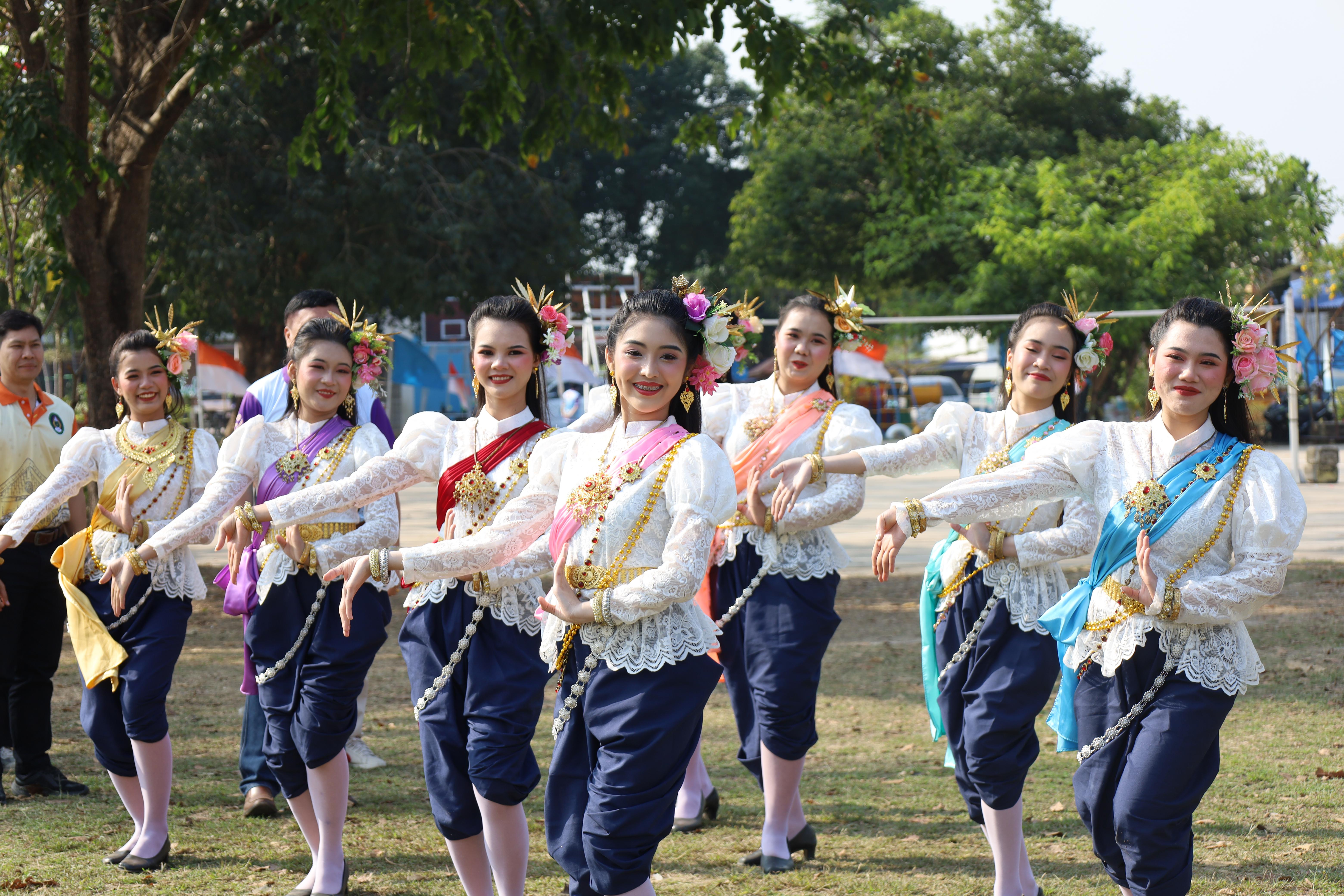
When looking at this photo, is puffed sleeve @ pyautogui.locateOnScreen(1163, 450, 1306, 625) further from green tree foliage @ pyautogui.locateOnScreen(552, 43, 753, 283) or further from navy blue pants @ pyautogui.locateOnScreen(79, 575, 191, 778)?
green tree foliage @ pyautogui.locateOnScreen(552, 43, 753, 283)

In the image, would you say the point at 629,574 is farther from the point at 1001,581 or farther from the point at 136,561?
the point at 136,561

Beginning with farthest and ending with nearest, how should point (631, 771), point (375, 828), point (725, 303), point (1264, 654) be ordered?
point (1264, 654)
point (375, 828)
point (725, 303)
point (631, 771)

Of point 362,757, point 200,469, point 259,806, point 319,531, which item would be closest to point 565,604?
point 319,531

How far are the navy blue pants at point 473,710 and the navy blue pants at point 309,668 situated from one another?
0.48 metres

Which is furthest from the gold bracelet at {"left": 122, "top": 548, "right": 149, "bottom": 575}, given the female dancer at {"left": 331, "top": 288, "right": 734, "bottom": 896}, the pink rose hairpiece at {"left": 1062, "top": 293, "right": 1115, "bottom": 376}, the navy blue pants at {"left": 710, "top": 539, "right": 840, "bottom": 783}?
the pink rose hairpiece at {"left": 1062, "top": 293, "right": 1115, "bottom": 376}

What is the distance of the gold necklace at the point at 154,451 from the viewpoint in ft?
16.5

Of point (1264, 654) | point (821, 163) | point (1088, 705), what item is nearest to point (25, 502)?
point (1088, 705)

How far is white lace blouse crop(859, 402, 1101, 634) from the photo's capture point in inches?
171

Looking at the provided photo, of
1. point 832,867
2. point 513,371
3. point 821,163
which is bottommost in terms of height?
point 832,867

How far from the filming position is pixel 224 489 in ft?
15.4

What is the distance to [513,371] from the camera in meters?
4.16

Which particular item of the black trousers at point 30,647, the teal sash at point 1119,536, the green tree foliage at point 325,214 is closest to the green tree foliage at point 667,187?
the green tree foliage at point 325,214

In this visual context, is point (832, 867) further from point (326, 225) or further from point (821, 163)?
point (821, 163)

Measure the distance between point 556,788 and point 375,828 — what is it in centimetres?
220
